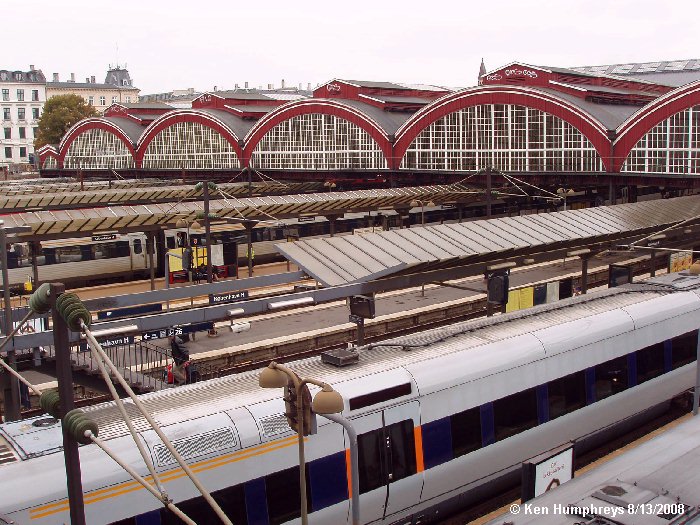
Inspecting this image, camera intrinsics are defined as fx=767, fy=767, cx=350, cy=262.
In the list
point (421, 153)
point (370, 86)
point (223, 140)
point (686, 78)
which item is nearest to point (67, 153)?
point (223, 140)

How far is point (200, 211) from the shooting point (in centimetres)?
3572

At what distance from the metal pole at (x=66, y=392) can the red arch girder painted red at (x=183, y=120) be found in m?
62.2

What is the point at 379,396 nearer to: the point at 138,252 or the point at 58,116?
the point at 138,252

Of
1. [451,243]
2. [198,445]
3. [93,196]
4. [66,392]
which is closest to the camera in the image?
[66,392]

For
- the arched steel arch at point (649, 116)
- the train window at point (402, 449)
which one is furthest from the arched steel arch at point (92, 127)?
the train window at point (402, 449)

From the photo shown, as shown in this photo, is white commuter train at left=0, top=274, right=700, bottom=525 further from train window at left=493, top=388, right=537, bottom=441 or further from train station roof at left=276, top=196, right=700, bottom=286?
train station roof at left=276, top=196, right=700, bottom=286

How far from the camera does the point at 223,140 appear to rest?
233ft

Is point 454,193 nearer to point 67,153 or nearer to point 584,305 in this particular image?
point 584,305

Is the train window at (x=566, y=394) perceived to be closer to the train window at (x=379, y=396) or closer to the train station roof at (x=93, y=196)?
the train window at (x=379, y=396)

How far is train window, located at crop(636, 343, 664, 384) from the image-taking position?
16031mm

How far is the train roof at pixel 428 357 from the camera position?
34.4ft

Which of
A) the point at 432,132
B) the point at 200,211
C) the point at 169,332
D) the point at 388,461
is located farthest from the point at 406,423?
the point at 432,132

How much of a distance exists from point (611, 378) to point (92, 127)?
80.2m

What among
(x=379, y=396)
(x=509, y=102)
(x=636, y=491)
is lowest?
(x=636, y=491)
